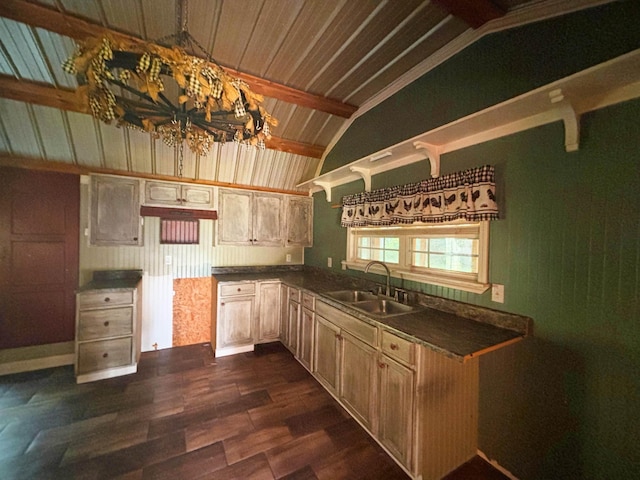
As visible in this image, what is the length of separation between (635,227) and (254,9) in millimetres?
2594

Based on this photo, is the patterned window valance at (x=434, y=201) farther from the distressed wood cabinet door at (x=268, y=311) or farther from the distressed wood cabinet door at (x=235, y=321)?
the distressed wood cabinet door at (x=235, y=321)

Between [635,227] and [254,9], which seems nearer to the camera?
[635,227]

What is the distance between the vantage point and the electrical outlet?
165 centimetres

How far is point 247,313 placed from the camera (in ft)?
10.6

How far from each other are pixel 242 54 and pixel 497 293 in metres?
2.77

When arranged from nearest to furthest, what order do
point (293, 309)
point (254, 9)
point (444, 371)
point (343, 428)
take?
point (444, 371) → point (254, 9) → point (343, 428) → point (293, 309)

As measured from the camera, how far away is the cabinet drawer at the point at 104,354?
8.11 feet

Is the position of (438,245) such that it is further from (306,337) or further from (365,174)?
(306,337)

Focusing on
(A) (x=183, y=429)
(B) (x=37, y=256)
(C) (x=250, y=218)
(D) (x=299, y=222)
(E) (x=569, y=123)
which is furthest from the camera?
(D) (x=299, y=222)

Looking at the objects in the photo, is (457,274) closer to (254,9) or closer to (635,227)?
(635,227)

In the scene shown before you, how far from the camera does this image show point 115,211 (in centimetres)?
296

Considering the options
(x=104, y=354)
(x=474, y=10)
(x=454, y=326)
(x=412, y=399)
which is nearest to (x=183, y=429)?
(x=104, y=354)

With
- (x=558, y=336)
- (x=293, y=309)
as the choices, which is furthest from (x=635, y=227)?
(x=293, y=309)

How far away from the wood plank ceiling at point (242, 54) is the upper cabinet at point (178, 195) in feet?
0.60
